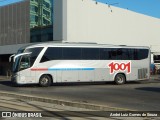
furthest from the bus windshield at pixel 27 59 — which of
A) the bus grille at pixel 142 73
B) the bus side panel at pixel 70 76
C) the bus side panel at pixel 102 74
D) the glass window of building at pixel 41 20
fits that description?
the glass window of building at pixel 41 20

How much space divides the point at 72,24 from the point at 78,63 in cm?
1540

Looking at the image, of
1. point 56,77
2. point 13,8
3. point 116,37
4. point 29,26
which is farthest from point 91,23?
point 56,77

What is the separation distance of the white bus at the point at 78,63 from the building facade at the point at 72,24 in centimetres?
1346

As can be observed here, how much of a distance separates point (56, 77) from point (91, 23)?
62.5 feet

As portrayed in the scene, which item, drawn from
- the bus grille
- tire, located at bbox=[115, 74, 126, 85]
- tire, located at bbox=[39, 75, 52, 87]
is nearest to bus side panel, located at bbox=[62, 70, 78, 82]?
tire, located at bbox=[39, 75, 52, 87]

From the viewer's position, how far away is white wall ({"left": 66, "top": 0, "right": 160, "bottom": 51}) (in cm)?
4400

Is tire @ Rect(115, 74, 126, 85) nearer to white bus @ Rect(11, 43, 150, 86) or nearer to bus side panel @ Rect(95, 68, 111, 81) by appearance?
white bus @ Rect(11, 43, 150, 86)

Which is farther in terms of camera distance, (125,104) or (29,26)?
(29,26)

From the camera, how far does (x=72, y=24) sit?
143 feet

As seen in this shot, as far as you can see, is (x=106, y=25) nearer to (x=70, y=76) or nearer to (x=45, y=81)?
(x=70, y=76)

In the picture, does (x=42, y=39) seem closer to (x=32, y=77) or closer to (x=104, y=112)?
(x=32, y=77)

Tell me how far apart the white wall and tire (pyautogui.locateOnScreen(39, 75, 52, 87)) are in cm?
1526

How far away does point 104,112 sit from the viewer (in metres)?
12.7

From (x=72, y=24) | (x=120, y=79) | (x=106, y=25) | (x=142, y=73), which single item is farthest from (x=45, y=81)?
(x=106, y=25)
